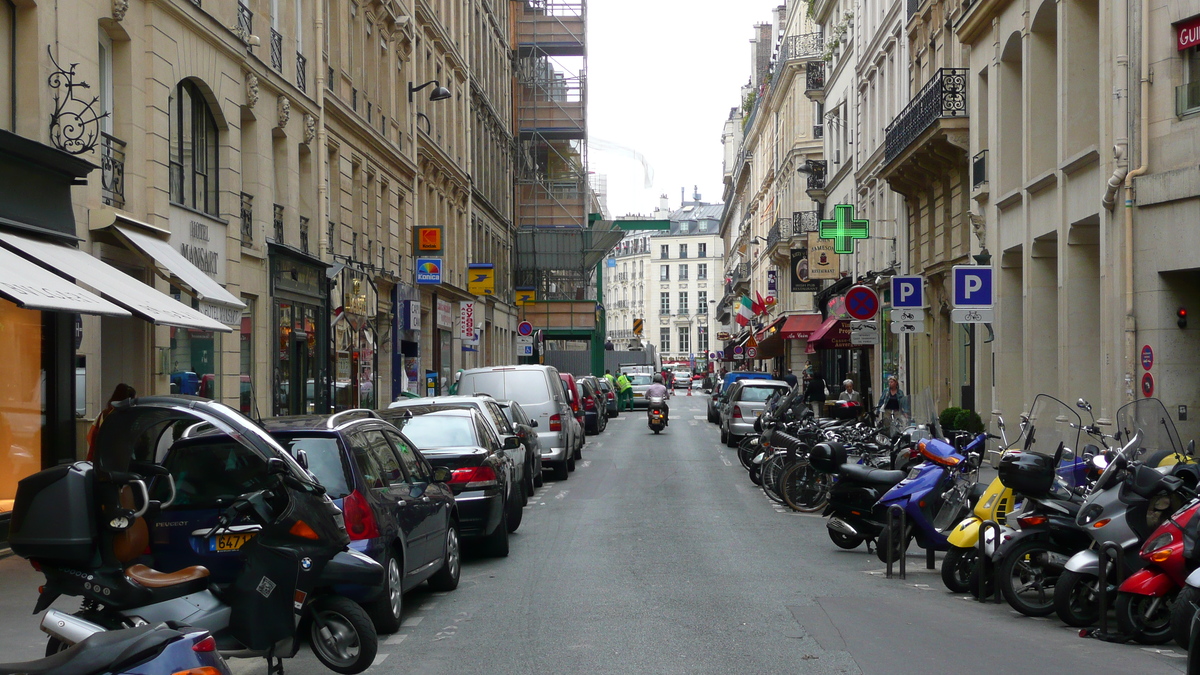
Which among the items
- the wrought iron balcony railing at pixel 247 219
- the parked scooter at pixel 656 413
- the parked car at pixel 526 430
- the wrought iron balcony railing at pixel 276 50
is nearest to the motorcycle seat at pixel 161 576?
the parked car at pixel 526 430

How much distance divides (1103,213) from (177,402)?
14.4 meters

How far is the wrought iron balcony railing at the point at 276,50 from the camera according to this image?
71.5 ft

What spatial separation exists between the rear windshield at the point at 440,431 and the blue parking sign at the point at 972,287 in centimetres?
621

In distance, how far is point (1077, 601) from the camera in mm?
8547

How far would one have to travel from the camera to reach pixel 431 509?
9.49 meters

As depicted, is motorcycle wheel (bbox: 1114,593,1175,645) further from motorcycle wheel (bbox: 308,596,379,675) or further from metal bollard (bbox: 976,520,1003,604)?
motorcycle wheel (bbox: 308,596,379,675)

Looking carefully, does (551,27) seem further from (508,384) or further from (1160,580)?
(1160,580)

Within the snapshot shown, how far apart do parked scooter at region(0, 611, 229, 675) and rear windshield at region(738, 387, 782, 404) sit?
2576 centimetres

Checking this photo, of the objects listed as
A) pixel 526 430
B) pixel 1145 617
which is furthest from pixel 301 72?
pixel 1145 617

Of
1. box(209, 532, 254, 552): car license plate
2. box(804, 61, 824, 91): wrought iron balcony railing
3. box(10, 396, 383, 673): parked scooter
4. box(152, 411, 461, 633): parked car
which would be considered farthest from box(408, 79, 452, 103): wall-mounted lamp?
box(209, 532, 254, 552): car license plate

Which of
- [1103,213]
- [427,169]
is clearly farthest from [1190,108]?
[427,169]

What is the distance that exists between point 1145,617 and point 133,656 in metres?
6.46

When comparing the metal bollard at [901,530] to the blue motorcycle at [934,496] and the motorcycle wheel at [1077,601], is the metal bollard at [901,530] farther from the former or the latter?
the motorcycle wheel at [1077,601]

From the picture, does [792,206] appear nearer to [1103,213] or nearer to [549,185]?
[549,185]
